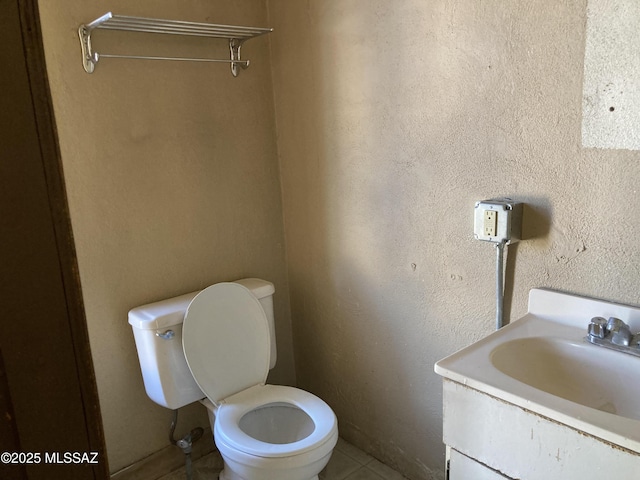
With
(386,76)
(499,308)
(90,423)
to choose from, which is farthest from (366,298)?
(90,423)

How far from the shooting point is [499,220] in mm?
1365

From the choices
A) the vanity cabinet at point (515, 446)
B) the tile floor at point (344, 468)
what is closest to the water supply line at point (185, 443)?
the tile floor at point (344, 468)

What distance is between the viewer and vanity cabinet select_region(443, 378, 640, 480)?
2.88ft

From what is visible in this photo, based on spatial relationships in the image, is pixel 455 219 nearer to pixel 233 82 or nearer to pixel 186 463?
pixel 233 82

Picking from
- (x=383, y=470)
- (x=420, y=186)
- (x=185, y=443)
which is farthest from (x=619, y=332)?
(x=185, y=443)

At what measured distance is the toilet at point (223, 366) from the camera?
5.65ft

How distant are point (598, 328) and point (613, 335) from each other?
3cm

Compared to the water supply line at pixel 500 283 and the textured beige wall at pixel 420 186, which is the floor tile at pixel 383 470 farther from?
the water supply line at pixel 500 283

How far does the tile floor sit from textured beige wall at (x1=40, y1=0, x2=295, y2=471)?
6.2 inches

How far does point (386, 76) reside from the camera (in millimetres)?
1655

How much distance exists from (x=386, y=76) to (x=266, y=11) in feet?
2.35

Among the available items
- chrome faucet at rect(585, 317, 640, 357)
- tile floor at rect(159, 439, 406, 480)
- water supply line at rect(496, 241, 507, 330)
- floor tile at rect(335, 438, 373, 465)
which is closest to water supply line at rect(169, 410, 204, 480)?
tile floor at rect(159, 439, 406, 480)

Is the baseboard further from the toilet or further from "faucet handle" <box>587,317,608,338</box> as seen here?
"faucet handle" <box>587,317,608,338</box>

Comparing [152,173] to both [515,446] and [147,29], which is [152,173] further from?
[515,446]
